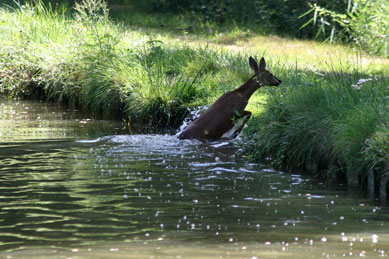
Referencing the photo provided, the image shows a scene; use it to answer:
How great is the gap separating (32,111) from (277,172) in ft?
20.6

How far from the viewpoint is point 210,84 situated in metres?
11.4

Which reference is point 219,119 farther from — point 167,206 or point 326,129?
point 167,206

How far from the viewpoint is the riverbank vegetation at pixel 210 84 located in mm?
7434

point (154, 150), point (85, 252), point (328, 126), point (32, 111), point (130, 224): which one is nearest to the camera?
point (85, 252)

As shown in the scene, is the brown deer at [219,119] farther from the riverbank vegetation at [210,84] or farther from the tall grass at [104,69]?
the tall grass at [104,69]

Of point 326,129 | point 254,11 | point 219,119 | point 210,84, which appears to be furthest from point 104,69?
point 254,11

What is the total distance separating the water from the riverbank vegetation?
43cm

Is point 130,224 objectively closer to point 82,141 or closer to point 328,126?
point 328,126

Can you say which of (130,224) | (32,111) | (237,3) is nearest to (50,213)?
(130,224)

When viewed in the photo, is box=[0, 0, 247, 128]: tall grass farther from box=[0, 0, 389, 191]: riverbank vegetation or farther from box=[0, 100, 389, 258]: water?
box=[0, 100, 389, 258]: water

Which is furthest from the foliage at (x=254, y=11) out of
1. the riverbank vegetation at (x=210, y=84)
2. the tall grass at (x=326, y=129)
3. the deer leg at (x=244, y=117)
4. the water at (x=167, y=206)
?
the water at (x=167, y=206)

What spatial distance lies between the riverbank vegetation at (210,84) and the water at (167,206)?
0.43 m

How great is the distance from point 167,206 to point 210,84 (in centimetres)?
555

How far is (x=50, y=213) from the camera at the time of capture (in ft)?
18.9
